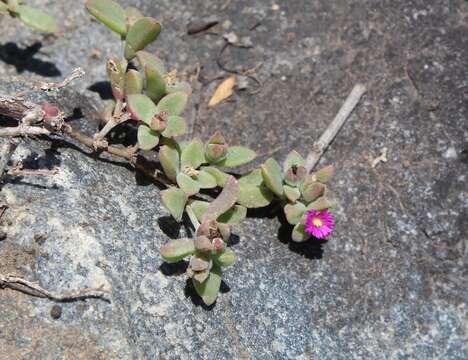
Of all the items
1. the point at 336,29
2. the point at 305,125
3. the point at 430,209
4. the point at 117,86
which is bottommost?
the point at 430,209

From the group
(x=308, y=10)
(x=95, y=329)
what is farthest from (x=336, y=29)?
(x=95, y=329)

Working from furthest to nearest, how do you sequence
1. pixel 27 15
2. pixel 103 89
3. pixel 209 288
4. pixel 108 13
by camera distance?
pixel 103 89
pixel 27 15
pixel 108 13
pixel 209 288

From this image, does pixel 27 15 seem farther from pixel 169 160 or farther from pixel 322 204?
pixel 322 204

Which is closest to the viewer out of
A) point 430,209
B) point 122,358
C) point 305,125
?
point 122,358

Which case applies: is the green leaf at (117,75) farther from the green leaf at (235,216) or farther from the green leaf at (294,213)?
the green leaf at (294,213)

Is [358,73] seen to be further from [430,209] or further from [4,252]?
[4,252]

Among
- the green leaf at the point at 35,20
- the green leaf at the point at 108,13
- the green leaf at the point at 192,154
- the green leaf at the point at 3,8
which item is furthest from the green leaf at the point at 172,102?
the green leaf at the point at 3,8

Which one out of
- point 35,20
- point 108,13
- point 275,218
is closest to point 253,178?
point 275,218

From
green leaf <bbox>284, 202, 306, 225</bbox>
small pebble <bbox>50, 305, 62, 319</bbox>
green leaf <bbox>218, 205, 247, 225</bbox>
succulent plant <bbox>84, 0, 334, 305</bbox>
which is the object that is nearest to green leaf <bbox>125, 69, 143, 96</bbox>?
succulent plant <bbox>84, 0, 334, 305</bbox>
